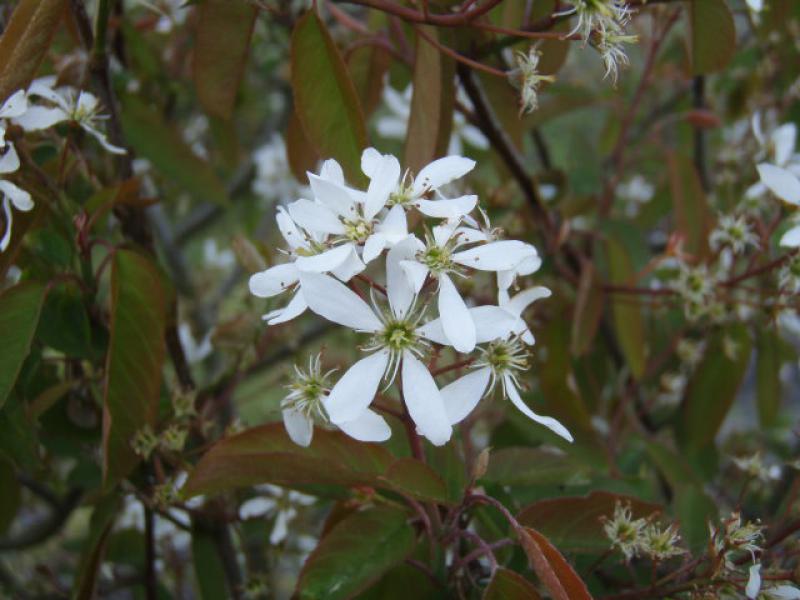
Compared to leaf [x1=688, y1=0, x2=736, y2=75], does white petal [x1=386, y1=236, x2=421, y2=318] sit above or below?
below

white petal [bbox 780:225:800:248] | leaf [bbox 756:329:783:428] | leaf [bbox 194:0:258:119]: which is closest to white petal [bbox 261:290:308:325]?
leaf [bbox 194:0:258:119]

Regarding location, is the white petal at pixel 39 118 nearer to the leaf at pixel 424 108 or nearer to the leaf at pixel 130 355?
the leaf at pixel 130 355

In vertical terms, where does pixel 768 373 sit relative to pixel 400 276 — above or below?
below

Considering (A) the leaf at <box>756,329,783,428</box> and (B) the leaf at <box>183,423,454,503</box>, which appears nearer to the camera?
(B) the leaf at <box>183,423,454,503</box>

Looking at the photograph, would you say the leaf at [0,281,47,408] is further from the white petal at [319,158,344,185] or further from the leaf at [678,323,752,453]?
the leaf at [678,323,752,453]

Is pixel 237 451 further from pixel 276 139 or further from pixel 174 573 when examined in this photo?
pixel 276 139

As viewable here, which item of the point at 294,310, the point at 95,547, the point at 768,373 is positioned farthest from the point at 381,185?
the point at 768,373

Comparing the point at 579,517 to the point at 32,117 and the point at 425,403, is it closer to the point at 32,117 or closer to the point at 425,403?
the point at 425,403
